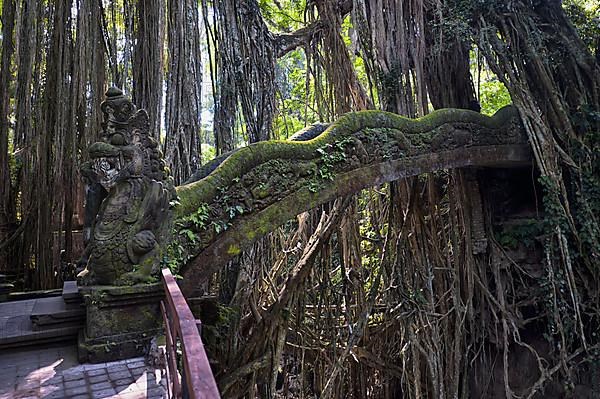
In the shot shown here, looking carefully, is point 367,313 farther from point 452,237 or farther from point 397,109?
point 397,109

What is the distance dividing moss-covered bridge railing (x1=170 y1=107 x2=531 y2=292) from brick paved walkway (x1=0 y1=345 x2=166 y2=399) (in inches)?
28.6

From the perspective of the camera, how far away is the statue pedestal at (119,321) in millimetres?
2656

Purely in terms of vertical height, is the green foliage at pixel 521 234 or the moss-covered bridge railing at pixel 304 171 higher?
the moss-covered bridge railing at pixel 304 171

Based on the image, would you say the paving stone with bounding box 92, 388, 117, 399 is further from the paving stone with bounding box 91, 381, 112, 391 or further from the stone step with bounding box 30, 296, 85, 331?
the stone step with bounding box 30, 296, 85, 331

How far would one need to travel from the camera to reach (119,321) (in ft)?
8.96

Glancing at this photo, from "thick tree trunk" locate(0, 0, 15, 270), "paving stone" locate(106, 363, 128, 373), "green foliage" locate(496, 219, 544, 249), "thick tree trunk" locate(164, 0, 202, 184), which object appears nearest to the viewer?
"paving stone" locate(106, 363, 128, 373)

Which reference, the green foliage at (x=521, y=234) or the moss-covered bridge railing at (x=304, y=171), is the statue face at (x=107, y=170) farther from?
the green foliage at (x=521, y=234)

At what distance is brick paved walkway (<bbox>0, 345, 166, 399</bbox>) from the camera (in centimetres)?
223

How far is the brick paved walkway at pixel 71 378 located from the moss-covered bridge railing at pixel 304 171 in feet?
2.38

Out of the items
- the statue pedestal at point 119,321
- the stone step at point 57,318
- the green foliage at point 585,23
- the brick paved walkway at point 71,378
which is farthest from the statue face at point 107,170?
the green foliage at point 585,23

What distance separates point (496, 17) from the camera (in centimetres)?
523

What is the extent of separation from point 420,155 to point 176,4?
264 centimetres

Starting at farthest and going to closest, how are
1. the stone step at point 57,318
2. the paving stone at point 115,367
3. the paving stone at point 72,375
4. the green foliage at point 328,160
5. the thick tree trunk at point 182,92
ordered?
the thick tree trunk at point 182,92 → the green foliage at point 328,160 → the stone step at point 57,318 → the paving stone at point 115,367 → the paving stone at point 72,375

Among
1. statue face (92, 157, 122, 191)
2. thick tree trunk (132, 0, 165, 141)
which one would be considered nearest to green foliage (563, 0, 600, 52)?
thick tree trunk (132, 0, 165, 141)
